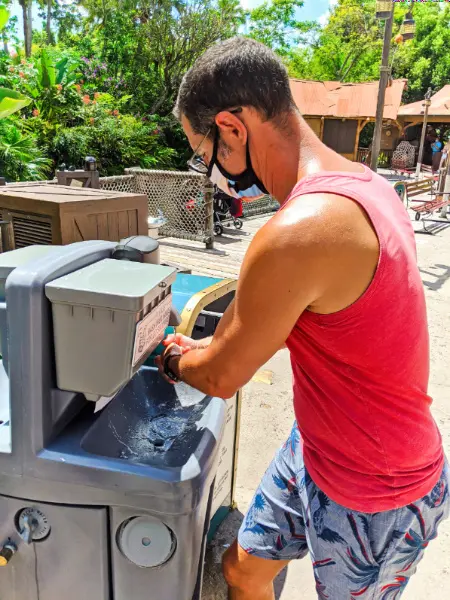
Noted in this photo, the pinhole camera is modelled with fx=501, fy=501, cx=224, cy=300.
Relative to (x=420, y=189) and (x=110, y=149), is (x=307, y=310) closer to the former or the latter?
(x=110, y=149)

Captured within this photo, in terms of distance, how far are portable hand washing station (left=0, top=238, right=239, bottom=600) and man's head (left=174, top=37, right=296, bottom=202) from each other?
416 millimetres

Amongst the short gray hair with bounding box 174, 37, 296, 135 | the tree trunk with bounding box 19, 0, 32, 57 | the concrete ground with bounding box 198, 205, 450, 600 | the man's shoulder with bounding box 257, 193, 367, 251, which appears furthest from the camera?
the tree trunk with bounding box 19, 0, 32, 57

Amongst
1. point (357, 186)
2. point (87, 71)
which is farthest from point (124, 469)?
point (87, 71)

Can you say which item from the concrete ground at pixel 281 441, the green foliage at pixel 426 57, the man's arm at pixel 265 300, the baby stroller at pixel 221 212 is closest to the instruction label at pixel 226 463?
the concrete ground at pixel 281 441

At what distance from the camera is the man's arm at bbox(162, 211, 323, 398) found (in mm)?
1076

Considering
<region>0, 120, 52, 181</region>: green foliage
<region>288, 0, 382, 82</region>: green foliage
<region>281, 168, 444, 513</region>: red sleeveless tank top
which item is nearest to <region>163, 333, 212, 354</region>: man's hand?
<region>281, 168, 444, 513</region>: red sleeveless tank top

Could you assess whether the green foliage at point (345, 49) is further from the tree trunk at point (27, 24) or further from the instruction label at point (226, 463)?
the instruction label at point (226, 463)

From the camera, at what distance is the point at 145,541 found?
4.39ft

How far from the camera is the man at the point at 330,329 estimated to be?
43.7 inches

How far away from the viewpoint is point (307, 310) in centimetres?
120

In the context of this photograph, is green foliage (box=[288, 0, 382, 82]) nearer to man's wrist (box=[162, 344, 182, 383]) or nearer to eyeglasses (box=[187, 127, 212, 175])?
eyeglasses (box=[187, 127, 212, 175])

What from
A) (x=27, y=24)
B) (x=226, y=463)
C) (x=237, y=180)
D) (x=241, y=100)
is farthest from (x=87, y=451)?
(x=27, y=24)

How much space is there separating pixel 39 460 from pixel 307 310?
0.79 m

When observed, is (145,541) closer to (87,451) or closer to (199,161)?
(87,451)
